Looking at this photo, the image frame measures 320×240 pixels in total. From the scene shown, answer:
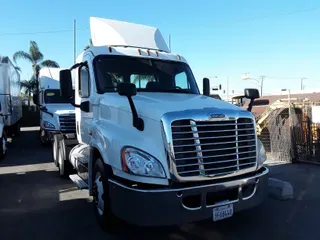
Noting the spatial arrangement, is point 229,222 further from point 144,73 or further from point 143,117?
point 144,73

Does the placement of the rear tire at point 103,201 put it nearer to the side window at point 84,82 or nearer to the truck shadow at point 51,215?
the truck shadow at point 51,215

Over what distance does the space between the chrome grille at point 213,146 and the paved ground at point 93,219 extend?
1109 millimetres

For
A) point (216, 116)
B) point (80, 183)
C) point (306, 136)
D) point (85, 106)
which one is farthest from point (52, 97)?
point (216, 116)

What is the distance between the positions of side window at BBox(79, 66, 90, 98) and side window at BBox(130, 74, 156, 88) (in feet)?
2.62

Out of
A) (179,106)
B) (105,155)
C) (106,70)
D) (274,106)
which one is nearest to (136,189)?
(105,155)

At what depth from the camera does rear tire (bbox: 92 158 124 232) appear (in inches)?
169

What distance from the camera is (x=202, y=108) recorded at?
13.6 feet

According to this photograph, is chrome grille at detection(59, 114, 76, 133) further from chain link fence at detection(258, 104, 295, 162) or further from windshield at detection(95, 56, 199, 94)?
chain link fence at detection(258, 104, 295, 162)

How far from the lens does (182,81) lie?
597 centimetres

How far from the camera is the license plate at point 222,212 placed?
12.8 ft

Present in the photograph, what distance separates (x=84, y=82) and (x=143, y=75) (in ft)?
3.58

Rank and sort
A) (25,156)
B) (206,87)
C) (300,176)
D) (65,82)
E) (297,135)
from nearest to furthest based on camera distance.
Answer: (65,82), (206,87), (300,176), (297,135), (25,156)

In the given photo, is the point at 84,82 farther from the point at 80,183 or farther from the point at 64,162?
the point at 64,162

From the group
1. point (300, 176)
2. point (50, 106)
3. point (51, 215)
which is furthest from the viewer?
point (50, 106)
